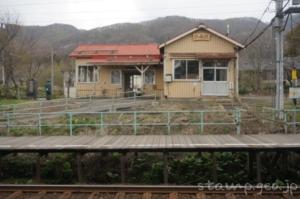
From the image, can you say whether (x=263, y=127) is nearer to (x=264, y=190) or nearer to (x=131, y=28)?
(x=264, y=190)

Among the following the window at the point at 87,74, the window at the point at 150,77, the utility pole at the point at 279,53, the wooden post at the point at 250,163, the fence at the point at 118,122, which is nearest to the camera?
the wooden post at the point at 250,163

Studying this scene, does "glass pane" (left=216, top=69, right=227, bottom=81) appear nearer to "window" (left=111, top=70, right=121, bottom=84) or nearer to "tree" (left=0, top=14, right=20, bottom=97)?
"window" (left=111, top=70, right=121, bottom=84)

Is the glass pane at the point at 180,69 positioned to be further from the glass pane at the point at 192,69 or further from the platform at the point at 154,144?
the platform at the point at 154,144

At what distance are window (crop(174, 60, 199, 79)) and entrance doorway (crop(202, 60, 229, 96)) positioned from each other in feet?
1.67

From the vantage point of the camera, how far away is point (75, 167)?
11.8 meters

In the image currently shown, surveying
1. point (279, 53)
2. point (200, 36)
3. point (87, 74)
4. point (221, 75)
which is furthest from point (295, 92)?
point (87, 74)

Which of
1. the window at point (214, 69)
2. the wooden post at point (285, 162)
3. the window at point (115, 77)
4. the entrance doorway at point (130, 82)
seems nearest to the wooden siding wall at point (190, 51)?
the window at point (214, 69)

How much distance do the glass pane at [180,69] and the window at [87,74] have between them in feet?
21.9

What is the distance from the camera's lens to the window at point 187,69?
71.3ft

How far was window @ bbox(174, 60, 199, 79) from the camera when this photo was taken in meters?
21.7

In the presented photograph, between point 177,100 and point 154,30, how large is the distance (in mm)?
36291

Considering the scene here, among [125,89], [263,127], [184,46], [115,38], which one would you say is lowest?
[263,127]

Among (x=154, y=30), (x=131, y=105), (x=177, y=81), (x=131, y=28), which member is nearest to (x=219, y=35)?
(x=177, y=81)

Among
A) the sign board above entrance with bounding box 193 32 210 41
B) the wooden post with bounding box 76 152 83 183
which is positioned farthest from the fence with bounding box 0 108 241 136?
the sign board above entrance with bounding box 193 32 210 41
